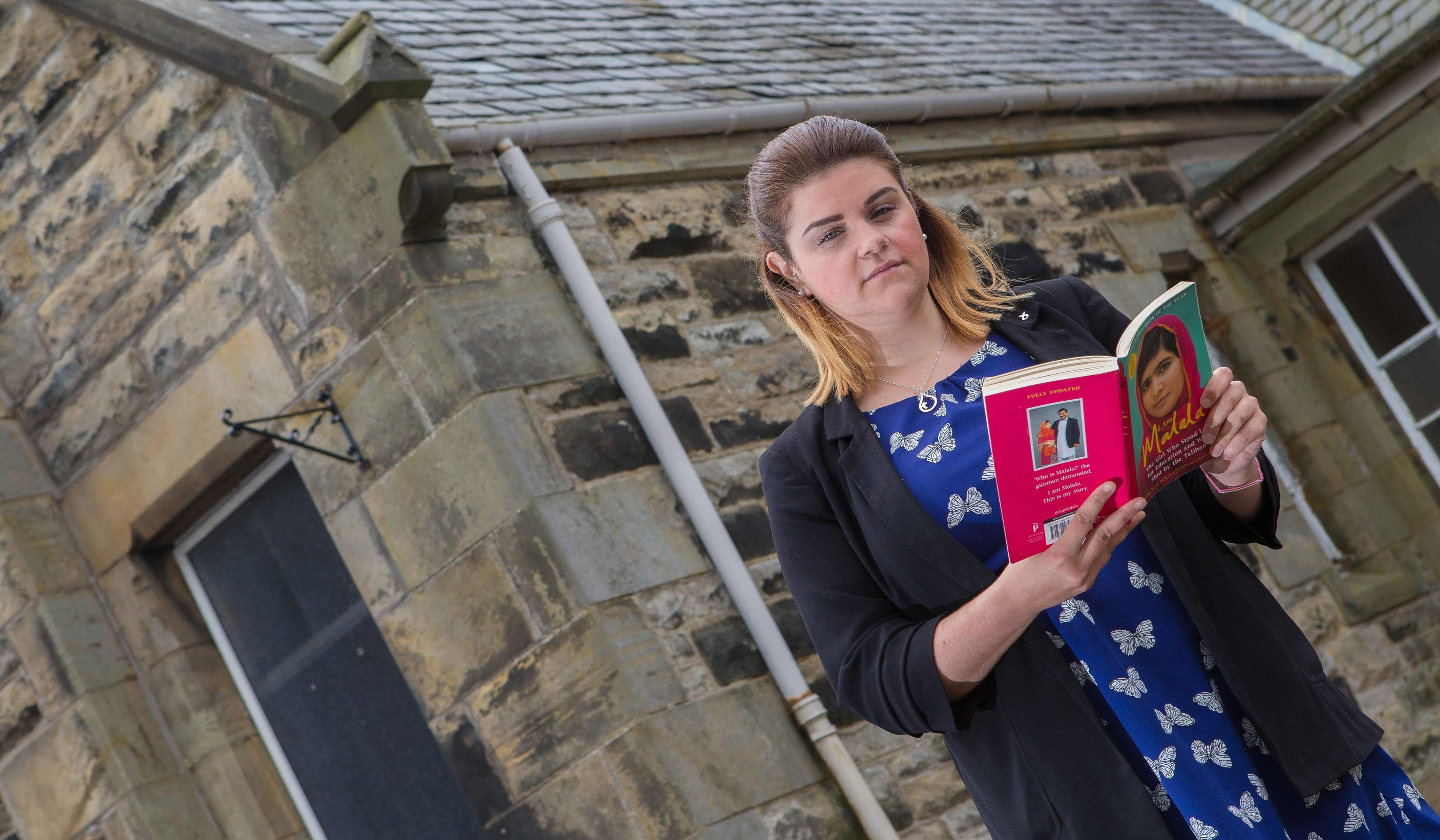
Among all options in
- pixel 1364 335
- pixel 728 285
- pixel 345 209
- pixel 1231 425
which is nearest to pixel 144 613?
pixel 345 209

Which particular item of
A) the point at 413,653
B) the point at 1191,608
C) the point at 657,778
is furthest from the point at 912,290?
the point at 413,653

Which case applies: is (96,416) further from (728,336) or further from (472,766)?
(728,336)

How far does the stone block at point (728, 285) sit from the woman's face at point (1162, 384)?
119 inches

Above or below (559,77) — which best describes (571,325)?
below

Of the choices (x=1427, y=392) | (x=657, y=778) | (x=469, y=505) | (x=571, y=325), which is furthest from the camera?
(x=1427, y=392)

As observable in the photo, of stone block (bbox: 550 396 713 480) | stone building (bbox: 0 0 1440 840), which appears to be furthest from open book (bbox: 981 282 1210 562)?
stone block (bbox: 550 396 713 480)

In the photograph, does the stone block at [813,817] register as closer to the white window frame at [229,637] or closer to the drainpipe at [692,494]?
the drainpipe at [692,494]

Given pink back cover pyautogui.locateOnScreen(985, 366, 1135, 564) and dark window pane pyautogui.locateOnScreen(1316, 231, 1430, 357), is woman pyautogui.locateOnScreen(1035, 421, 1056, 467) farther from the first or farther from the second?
dark window pane pyautogui.locateOnScreen(1316, 231, 1430, 357)

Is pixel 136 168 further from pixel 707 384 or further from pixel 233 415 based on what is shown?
pixel 707 384

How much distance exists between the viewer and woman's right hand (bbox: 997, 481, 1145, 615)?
1.68 metres

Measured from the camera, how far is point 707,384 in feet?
15.2

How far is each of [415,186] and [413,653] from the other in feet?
4.88

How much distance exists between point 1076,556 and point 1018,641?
0.30 metres

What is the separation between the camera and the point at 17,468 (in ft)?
16.8
